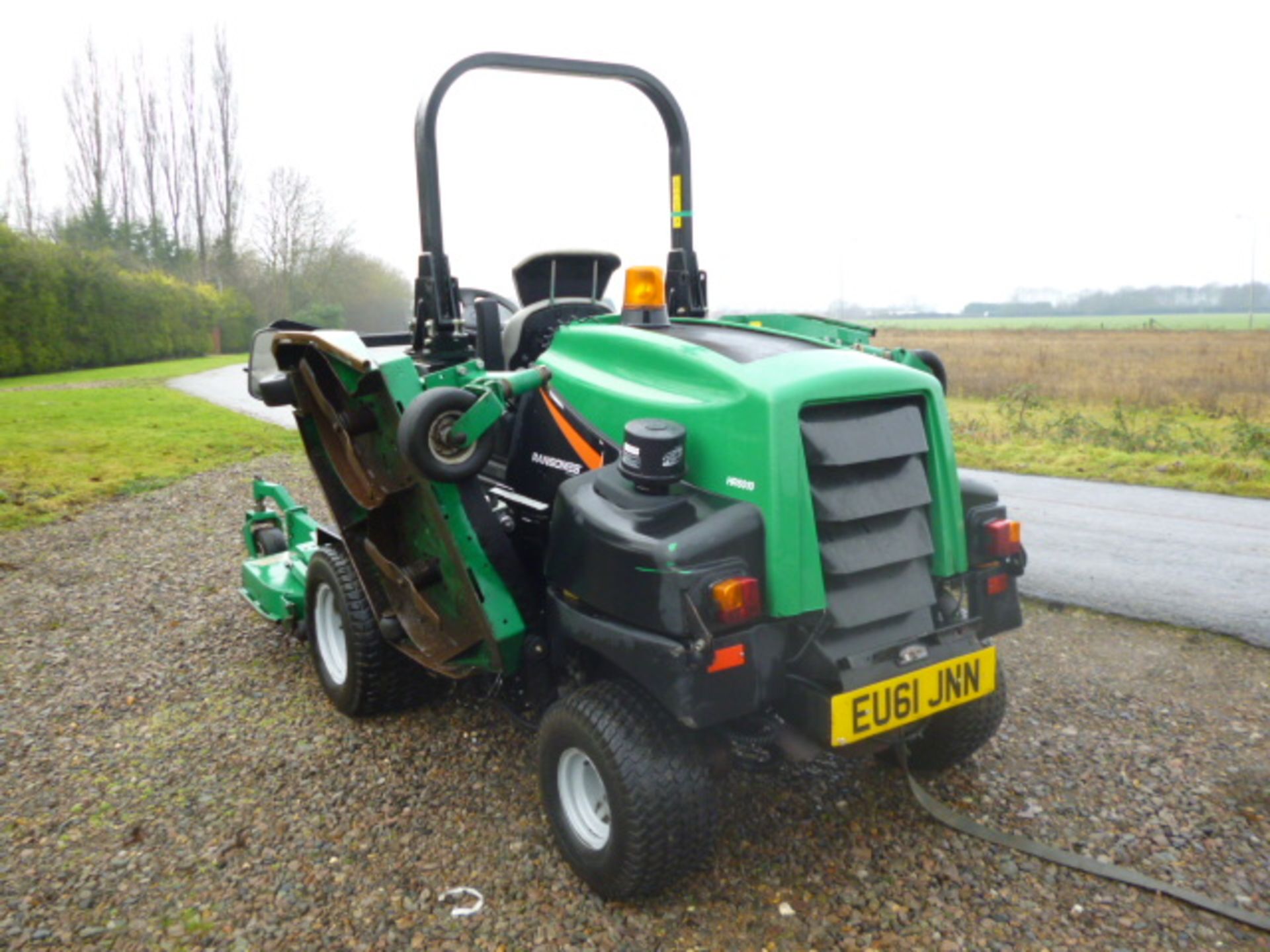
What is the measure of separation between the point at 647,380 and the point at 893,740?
4.32ft

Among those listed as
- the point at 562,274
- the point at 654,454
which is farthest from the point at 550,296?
the point at 654,454

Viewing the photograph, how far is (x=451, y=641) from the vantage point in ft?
10.9

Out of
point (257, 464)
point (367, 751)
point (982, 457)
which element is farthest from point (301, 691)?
point (982, 457)

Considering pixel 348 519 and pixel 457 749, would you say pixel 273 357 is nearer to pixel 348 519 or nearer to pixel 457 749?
pixel 348 519

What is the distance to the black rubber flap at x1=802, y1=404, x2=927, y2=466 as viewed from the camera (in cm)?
266

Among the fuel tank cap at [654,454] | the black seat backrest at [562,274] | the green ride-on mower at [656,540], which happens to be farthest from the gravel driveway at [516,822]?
the black seat backrest at [562,274]

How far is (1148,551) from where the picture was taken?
6.53 m

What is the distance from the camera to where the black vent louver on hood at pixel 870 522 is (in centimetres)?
267

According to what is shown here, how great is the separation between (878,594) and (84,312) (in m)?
26.7

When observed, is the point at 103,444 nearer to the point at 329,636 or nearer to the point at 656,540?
the point at 329,636

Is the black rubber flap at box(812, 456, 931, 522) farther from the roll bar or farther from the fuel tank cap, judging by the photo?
the roll bar

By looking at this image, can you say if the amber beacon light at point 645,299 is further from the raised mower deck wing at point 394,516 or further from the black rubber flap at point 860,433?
the black rubber flap at point 860,433

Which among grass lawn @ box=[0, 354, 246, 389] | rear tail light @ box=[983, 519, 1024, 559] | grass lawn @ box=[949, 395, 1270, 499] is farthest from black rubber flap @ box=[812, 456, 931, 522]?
grass lawn @ box=[0, 354, 246, 389]

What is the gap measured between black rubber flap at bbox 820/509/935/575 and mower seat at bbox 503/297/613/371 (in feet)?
4.77
